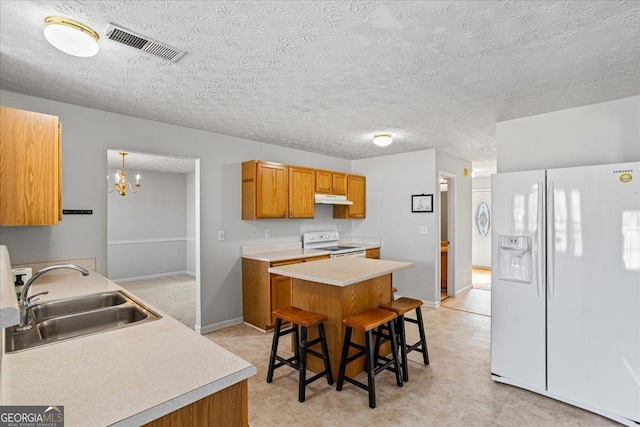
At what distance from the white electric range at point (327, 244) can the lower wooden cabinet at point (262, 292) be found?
0.77m

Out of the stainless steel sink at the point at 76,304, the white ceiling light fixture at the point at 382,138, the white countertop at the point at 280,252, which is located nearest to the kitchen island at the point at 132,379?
the stainless steel sink at the point at 76,304

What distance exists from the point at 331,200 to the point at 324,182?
0.30m

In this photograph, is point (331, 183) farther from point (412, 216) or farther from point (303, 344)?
point (303, 344)

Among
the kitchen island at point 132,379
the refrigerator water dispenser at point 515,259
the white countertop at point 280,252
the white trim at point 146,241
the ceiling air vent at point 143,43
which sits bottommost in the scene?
the white trim at point 146,241

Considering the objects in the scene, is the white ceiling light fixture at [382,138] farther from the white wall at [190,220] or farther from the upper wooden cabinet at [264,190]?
the white wall at [190,220]

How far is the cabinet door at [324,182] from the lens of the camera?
4840 mm

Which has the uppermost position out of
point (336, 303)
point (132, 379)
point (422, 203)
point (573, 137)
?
point (573, 137)

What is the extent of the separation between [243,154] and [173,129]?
951mm

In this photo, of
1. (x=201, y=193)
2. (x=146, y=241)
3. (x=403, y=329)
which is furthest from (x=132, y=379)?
(x=146, y=241)

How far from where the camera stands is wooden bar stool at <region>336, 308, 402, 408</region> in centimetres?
237

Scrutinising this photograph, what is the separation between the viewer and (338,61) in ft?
6.78

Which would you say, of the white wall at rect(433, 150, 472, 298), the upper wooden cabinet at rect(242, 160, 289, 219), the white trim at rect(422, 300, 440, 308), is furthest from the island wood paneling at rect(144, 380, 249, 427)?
the white wall at rect(433, 150, 472, 298)


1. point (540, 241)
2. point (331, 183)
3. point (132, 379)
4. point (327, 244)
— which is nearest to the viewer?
point (132, 379)

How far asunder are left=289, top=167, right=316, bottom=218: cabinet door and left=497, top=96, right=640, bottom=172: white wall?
247 centimetres
